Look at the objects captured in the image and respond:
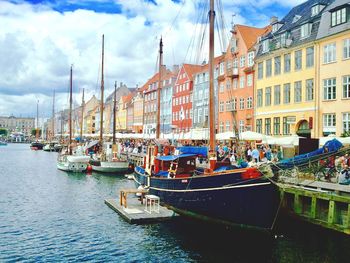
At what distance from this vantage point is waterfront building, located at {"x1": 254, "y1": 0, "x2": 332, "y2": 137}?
39.2 m

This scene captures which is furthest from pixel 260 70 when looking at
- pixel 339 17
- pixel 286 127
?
pixel 339 17

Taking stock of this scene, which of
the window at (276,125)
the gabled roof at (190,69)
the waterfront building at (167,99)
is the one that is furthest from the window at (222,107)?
the waterfront building at (167,99)

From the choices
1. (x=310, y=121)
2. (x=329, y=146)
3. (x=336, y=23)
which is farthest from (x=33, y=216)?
(x=336, y=23)

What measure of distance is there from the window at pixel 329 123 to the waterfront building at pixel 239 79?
12.4 metres

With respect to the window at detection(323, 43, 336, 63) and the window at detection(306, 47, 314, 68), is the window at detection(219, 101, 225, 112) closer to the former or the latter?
the window at detection(306, 47, 314, 68)

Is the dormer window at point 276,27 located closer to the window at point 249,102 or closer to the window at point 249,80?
the window at point 249,80

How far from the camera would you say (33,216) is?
22.4 m

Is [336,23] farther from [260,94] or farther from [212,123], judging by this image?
[212,123]

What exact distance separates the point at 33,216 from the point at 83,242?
6.30m

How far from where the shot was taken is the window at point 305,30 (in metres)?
39.9

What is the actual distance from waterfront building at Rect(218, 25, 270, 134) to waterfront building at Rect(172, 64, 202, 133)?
12.4 meters

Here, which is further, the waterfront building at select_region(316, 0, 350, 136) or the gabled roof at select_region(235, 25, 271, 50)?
the gabled roof at select_region(235, 25, 271, 50)

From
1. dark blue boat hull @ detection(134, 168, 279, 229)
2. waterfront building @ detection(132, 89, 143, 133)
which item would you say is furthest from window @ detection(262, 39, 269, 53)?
waterfront building @ detection(132, 89, 143, 133)

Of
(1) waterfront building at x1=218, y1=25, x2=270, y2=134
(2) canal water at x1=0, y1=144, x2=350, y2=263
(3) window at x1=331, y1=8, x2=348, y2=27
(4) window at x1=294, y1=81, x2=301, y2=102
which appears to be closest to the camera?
(2) canal water at x1=0, y1=144, x2=350, y2=263
